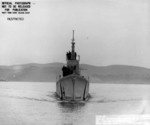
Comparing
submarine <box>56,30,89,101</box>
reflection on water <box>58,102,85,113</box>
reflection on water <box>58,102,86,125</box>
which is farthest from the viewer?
submarine <box>56,30,89,101</box>

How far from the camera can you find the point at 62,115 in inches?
1866

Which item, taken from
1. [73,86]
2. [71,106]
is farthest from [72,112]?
[73,86]

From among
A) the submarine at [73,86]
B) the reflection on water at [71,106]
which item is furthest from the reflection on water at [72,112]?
the submarine at [73,86]

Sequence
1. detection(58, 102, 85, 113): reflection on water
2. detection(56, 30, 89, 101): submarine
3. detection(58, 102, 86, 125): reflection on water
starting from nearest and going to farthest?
detection(58, 102, 86, 125): reflection on water
detection(58, 102, 85, 113): reflection on water
detection(56, 30, 89, 101): submarine

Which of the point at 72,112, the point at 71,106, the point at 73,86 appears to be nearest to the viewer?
the point at 72,112

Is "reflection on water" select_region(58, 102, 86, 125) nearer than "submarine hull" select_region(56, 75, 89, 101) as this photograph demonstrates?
Yes

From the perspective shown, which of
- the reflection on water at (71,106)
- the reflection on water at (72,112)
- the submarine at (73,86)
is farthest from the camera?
the submarine at (73,86)

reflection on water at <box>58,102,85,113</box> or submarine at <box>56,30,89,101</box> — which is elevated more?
submarine at <box>56,30,89,101</box>

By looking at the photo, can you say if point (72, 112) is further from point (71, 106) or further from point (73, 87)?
point (73, 87)

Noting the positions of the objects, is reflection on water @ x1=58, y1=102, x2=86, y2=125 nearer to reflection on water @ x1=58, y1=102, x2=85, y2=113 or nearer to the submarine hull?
reflection on water @ x1=58, y1=102, x2=85, y2=113

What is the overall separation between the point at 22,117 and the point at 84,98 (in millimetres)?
20756

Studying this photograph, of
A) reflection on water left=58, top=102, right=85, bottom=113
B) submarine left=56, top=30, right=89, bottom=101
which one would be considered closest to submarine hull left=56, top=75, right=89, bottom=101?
submarine left=56, top=30, right=89, bottom=101

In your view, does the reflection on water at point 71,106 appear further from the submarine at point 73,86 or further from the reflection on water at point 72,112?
the submarine at point 73,86

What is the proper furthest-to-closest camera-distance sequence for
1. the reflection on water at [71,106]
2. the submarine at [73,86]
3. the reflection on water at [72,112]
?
the submarine at [73,86] < the reflection on water at [71,106] < the reflection on water at [72,112]
